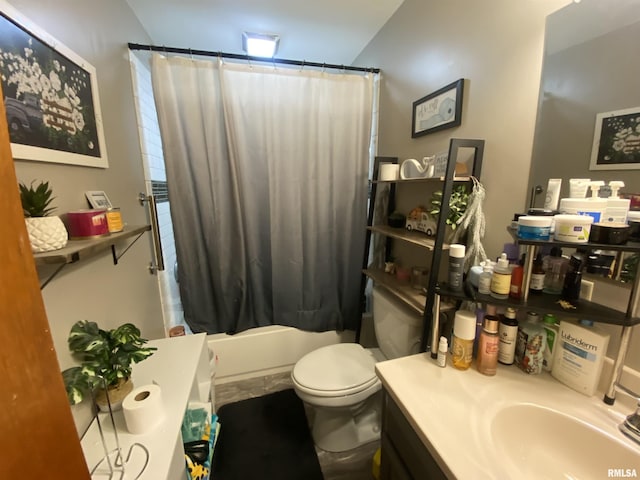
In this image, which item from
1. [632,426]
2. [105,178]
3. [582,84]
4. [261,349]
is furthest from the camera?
[261,349]

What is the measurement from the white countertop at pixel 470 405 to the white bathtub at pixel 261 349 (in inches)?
45.1

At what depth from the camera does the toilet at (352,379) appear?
4.18 feet

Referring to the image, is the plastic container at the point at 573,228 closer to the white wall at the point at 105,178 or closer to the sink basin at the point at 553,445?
the sink basin at the point at 553,445

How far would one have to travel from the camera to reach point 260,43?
1845 mm

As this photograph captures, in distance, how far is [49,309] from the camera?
777 mm

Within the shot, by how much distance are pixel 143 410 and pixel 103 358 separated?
0.21 meters

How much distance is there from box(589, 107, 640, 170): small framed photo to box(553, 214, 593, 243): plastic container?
0.16 m

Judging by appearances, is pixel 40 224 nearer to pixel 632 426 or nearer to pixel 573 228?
pixel 573 228

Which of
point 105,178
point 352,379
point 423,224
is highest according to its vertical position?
point 105,178

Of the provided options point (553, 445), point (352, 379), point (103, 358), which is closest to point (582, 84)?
point (553, 445)

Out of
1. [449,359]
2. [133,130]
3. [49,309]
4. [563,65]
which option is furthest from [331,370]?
[133,130]

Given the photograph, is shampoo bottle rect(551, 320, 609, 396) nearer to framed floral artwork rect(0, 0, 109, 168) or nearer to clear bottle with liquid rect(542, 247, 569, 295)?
clear bottle with liquid rect(542, 247, 569, 295)

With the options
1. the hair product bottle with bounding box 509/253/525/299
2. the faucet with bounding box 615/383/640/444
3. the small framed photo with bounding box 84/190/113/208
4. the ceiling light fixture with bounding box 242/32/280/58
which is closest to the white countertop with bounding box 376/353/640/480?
the faucet with bounding box 615/383/640/444

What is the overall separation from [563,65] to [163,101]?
5.91 ft
